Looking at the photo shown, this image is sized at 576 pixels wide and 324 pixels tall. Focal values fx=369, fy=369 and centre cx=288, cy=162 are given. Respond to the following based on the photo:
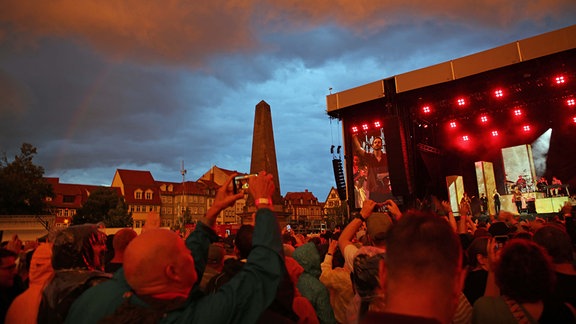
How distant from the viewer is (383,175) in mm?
21641

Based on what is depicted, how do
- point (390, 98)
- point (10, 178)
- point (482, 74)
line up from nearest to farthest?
1. point (482, 74)
2. point (390, 98)
3. point (10, 178)

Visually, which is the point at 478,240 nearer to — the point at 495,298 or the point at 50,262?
the point at 495,298

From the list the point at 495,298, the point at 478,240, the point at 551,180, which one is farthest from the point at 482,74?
the point at 495,298

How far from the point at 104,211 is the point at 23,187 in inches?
363

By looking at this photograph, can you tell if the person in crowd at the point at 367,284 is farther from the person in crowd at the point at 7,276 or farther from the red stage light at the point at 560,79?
the red stage light at the point at 560,79

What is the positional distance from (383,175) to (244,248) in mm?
19455

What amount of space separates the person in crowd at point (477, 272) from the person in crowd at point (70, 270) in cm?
307

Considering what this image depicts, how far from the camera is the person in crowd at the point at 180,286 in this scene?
160 cm

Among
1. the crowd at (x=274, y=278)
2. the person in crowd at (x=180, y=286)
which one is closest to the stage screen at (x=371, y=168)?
the crowd at (x=274, y=278)

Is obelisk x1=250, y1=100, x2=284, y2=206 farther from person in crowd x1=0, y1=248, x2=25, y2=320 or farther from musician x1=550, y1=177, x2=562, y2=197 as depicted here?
musician x1=550, y1=177, x2=562, y2=197

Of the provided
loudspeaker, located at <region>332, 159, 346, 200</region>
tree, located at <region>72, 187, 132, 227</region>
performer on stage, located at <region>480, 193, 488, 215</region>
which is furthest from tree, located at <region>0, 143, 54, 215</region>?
Result: performer on stage, located at <region>480, 193, 488, 215</region>

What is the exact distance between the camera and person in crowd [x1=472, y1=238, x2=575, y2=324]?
7.19ft

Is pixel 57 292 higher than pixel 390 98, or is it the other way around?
pixel 390 98

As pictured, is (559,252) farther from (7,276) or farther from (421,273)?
(7,276)
